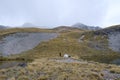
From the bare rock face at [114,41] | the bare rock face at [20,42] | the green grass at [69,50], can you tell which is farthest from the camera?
the bare rock face at [114,41]

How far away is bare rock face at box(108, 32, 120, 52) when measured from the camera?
9006cm

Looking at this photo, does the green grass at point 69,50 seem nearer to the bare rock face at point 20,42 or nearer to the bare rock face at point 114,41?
the bare rock face at point 114,41

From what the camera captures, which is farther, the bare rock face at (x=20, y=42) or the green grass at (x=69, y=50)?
the bare rock face at (x=20, y=42)

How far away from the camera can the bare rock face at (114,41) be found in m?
90.1

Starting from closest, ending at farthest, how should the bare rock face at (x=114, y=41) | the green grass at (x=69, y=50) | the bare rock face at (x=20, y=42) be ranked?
the green grass at (x=69, y=50) → the bare rock face at (x=20, y=42) → the bare rock face at (x=114, y=41)

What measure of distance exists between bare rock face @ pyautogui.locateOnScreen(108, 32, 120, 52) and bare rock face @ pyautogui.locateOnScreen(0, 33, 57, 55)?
2455cm

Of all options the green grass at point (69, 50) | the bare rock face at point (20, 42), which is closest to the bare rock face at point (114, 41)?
the green grass at point (69, 50)

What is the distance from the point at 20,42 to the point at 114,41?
35.6m

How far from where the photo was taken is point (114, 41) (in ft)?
318

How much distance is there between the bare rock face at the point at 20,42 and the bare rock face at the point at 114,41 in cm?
2455

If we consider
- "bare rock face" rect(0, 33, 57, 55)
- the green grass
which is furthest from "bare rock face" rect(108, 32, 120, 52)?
"bare rock face" rect(0, 33, 57, 55)

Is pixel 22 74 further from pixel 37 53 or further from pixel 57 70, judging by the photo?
pixel 37 53

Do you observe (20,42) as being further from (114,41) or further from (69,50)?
(114,41)

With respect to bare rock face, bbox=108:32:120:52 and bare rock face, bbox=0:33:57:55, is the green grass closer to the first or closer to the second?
bare rock face, bbox=108:32:120:52
